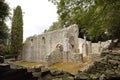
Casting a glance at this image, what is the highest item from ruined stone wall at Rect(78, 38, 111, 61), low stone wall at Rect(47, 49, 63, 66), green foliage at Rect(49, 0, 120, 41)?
green foliage at Rect(49, 0, 120, 41)

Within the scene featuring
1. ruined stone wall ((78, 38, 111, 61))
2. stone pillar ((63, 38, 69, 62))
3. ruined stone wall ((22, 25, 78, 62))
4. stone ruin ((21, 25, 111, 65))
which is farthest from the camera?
ruined stone wall ((78, 38, 111, 61))

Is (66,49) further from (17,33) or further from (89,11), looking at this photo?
(89,11)

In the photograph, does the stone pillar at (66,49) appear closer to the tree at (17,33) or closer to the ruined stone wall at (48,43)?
the ruined stone wall at (48,43)

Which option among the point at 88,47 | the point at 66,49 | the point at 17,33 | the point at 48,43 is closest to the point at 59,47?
the point at 66,49

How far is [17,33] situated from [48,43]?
11.5 meters

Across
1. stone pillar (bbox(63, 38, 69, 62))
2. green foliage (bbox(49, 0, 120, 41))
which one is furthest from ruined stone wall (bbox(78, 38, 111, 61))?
green foliage (bbox(49, 0, 120, 41))

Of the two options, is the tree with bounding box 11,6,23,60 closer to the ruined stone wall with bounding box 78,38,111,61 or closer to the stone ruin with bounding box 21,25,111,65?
the stone ruin with bounding box 21,25,111,65

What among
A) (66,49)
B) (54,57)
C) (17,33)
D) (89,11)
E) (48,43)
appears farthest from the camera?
(17,33)

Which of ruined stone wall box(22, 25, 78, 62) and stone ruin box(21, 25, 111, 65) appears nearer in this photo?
stone ruin box(21, 25, 111, 65)

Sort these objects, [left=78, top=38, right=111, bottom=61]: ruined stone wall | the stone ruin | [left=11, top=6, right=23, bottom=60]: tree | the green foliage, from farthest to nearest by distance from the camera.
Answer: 1. [left=11, top=6, right=23, bottom=60]: tree
2. [left=78, top=38, right=111, bottom=61]: ruined stone wall
3. the stone ruin
4. the green foliage

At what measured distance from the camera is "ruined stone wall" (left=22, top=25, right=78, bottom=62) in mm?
39469

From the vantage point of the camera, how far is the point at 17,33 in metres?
53.2

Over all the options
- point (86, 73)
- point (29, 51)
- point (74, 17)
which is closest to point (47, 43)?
point (29, 51)

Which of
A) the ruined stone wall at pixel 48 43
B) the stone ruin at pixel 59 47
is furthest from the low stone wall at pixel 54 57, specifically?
the ruined stone wall at pixel 48 43
